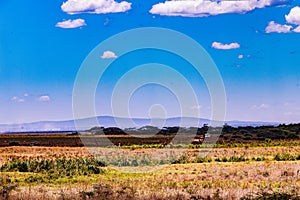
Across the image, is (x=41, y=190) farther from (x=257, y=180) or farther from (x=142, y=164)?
(x=142, y=164)

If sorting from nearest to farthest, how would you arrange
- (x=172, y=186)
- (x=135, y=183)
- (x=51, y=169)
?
(x=172, y=186) < (x=135, y=183) < (x=51, y=169)

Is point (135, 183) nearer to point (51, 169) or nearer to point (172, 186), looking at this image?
point (172, 186)

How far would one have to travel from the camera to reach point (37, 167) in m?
36.4

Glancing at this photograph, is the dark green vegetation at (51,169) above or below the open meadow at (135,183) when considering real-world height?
above

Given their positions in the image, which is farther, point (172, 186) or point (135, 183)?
point (135, 183)

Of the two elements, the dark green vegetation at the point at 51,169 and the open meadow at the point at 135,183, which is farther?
the dark green vegetation at the point at 51,169

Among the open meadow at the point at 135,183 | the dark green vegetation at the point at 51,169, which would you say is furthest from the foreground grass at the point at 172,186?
the dark green vegetation at the point at 51,169

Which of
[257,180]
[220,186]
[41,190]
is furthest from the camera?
[257,180]

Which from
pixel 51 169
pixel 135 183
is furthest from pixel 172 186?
pixel 51 169

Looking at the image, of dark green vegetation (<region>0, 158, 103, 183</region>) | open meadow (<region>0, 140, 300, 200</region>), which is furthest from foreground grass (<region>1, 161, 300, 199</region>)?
dark green vegetation (<region>0, 158, 103, 183</region>)

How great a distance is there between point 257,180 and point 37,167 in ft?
46.9

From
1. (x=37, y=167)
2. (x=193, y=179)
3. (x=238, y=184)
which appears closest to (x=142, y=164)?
(x=37, y=167)

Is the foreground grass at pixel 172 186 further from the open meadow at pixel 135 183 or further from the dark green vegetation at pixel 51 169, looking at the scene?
the dark green vegetation at pixel 51 169

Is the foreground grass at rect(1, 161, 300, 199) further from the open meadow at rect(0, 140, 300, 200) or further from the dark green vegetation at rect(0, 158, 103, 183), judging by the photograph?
the dark green vegetation at rect(0, 158, 103, 183)
